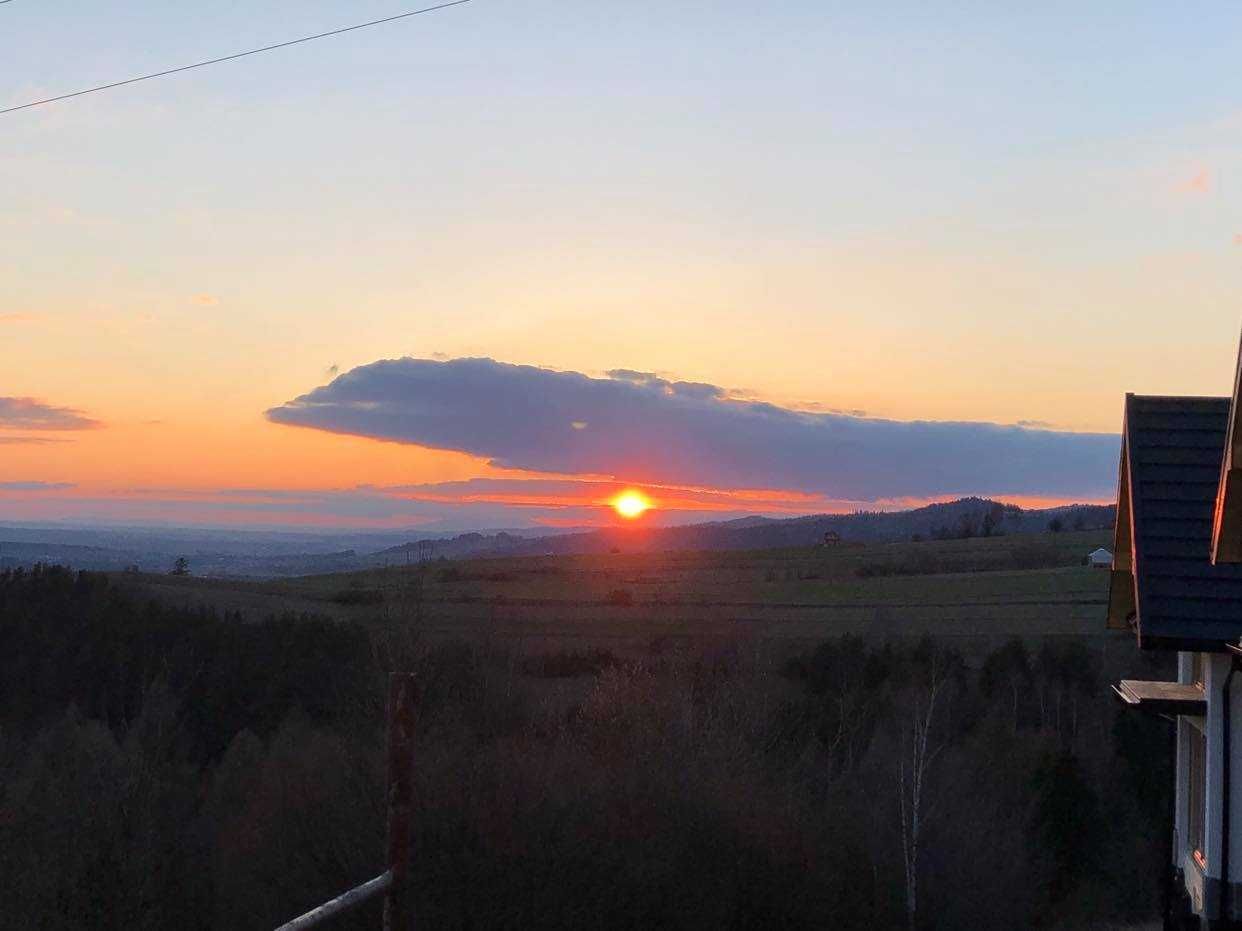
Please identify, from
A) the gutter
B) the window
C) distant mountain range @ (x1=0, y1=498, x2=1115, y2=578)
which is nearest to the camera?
the gutter

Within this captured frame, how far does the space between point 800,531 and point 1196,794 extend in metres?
97.9

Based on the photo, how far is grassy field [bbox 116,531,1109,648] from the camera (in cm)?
5400

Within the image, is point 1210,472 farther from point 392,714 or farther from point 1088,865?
point 1088,865

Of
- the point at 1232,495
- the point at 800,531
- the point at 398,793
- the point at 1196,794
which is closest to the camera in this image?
the point at 398,793

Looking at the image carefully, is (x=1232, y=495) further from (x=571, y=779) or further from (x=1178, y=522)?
(x=571, y=779)

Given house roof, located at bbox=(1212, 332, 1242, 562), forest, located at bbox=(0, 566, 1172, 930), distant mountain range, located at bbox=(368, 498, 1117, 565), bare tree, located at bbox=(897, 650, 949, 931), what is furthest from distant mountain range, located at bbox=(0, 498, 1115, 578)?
house roof, located at bbox=(1212, 332, 1242, 562)

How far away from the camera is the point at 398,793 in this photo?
612 centimetres

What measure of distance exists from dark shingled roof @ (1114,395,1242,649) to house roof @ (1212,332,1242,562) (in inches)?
124

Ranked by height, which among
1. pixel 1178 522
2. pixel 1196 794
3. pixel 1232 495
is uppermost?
pixel 1232 495

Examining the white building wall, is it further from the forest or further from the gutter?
the forest

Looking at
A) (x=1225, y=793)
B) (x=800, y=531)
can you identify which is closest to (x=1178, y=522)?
(x=1225, y=793)

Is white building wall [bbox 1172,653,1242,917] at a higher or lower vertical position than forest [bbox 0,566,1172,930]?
higher

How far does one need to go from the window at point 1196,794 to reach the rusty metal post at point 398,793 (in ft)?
30.2

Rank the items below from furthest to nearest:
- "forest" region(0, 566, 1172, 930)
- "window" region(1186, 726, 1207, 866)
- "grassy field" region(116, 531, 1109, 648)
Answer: "grassy field" region(116, 531, 1109, 648) < "forest" region(0, 566, 1172, 930) < "window" region(1186, 726, 1207, 866)
